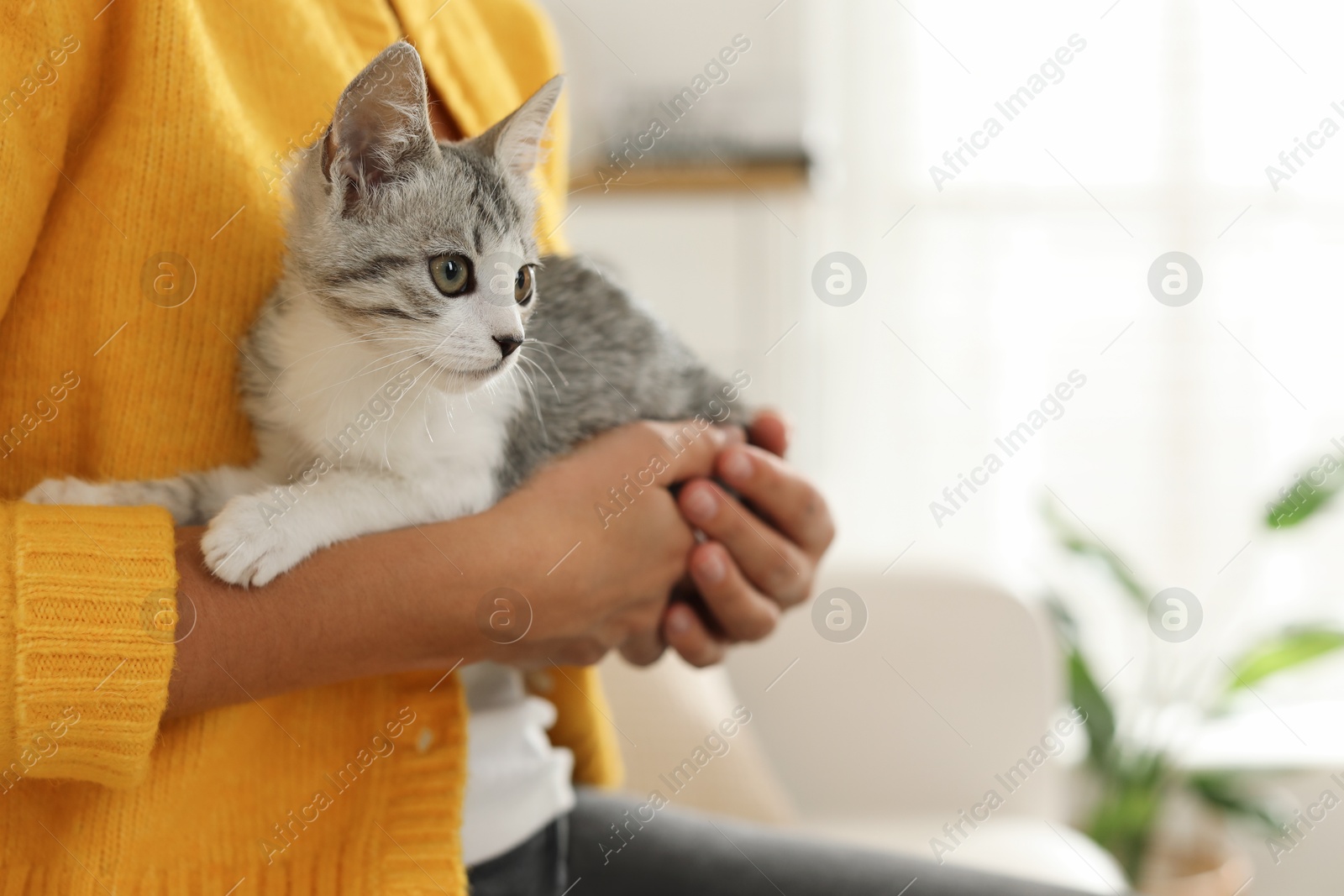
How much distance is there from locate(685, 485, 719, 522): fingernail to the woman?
32mm

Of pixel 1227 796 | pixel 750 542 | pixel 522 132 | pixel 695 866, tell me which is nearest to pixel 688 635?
pixel 750 542

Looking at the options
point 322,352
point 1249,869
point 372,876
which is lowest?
point 1249,869

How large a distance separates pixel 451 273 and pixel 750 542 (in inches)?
17.1

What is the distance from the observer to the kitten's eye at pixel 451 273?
0.86 metres

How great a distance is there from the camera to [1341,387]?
9.03 feet

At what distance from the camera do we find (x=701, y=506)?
1035 mm

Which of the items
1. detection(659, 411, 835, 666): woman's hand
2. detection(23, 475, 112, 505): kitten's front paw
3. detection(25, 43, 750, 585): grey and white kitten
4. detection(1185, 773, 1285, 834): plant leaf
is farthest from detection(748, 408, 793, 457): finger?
detection(1185, 773, 1285, 834): plant leaf

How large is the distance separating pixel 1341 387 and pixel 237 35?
9.77 ft

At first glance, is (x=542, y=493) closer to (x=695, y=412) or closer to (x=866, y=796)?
(x=695, y=412)

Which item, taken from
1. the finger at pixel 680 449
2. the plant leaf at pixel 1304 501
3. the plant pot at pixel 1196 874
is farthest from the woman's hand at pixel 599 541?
the plant pot at pixel 1196 874

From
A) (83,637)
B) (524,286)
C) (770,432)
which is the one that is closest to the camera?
(83,637)

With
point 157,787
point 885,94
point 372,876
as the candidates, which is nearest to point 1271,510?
point 885,94

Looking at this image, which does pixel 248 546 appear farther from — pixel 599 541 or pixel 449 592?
pixel 599 541

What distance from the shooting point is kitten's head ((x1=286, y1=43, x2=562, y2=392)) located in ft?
2.71
